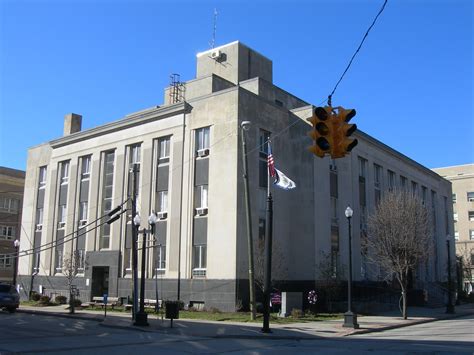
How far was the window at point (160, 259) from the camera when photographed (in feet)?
111

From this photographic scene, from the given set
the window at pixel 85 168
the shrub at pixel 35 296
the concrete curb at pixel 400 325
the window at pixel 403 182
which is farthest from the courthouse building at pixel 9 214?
the concrete curb at pixel 400 325

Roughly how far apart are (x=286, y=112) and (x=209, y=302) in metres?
14.1

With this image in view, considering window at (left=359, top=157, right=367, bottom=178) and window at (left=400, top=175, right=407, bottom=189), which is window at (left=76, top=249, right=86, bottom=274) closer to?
window at (left=359, top=157, right=367, bottom=178)

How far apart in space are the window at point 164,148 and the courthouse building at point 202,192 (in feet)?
0.25

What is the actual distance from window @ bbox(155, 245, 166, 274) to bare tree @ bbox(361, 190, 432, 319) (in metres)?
13.6

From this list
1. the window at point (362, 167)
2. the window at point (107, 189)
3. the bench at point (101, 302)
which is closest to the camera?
the bench at point (101, 302)

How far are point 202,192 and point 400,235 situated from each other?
40.7 feet

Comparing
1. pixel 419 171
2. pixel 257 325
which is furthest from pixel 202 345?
pixel 419 171

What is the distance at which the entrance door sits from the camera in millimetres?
38188

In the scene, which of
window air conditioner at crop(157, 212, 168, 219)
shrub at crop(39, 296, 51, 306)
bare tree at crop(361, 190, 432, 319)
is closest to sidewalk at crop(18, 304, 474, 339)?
bare tree at crop(361, 190, 432, 319)

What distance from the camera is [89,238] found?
3925 centimetres

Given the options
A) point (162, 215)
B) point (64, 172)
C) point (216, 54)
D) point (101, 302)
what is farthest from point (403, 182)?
point (64, 172)

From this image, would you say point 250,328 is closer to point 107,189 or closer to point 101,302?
point 101,302

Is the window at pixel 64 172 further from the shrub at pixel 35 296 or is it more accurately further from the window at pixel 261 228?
the window at pixel 261 228
